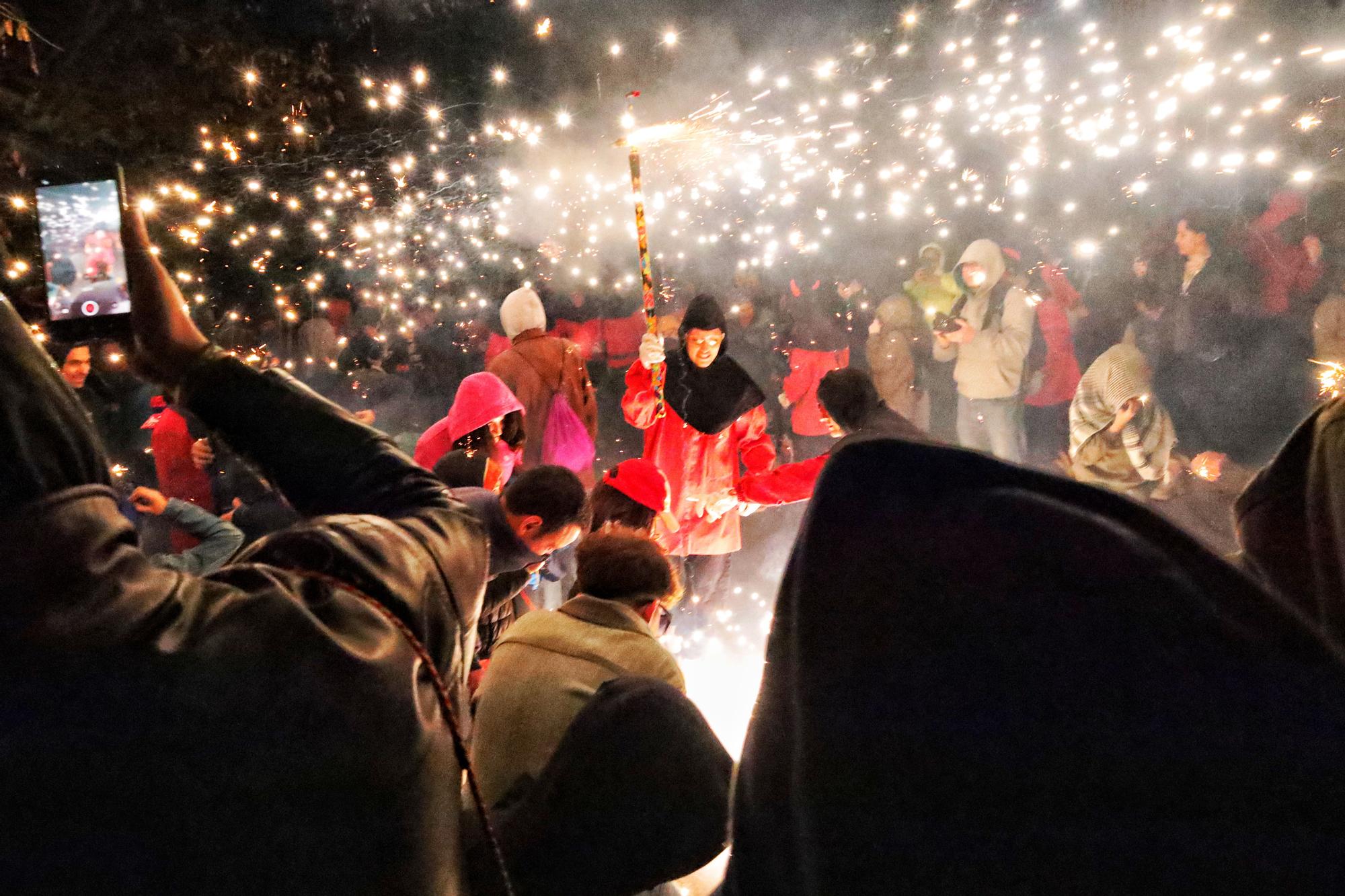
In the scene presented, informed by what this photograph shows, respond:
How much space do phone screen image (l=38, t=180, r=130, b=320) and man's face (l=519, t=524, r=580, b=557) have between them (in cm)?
141

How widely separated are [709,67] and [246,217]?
4177mm

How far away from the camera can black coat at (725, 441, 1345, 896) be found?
16.0 inches

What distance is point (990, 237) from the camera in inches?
271

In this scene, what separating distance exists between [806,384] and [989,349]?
1.50 m

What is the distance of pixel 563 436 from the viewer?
447 centimetres

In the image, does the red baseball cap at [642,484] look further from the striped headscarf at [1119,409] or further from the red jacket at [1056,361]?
the red jacket at [1056,361]

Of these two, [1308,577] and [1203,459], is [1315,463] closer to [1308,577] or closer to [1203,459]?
[1308,577]

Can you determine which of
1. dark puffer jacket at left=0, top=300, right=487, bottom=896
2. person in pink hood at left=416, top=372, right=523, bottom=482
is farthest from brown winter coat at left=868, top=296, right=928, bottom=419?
dark puffer jacket at left=0, top=300, right=487, bottom=896

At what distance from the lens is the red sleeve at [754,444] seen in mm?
4219

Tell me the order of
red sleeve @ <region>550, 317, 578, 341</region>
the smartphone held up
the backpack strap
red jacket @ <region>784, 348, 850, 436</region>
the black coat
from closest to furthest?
the black coat < the backpack strap < the smartphone held up < red jacket @ <region>784, 348, 850, 436</region> < red sleeve @ <region>550, 317, 578, 341</region>

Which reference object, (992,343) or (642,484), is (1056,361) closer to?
(992,343)

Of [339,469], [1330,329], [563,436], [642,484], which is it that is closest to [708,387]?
[563,436]

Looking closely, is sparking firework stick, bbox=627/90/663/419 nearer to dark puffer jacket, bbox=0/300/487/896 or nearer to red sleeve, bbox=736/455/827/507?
red sleeve, bbox=736/455/827/507

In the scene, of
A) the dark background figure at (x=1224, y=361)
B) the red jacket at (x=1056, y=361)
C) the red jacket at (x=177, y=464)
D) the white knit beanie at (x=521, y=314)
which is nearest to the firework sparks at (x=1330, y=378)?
the dark background figure at (x=1224, y=361)
